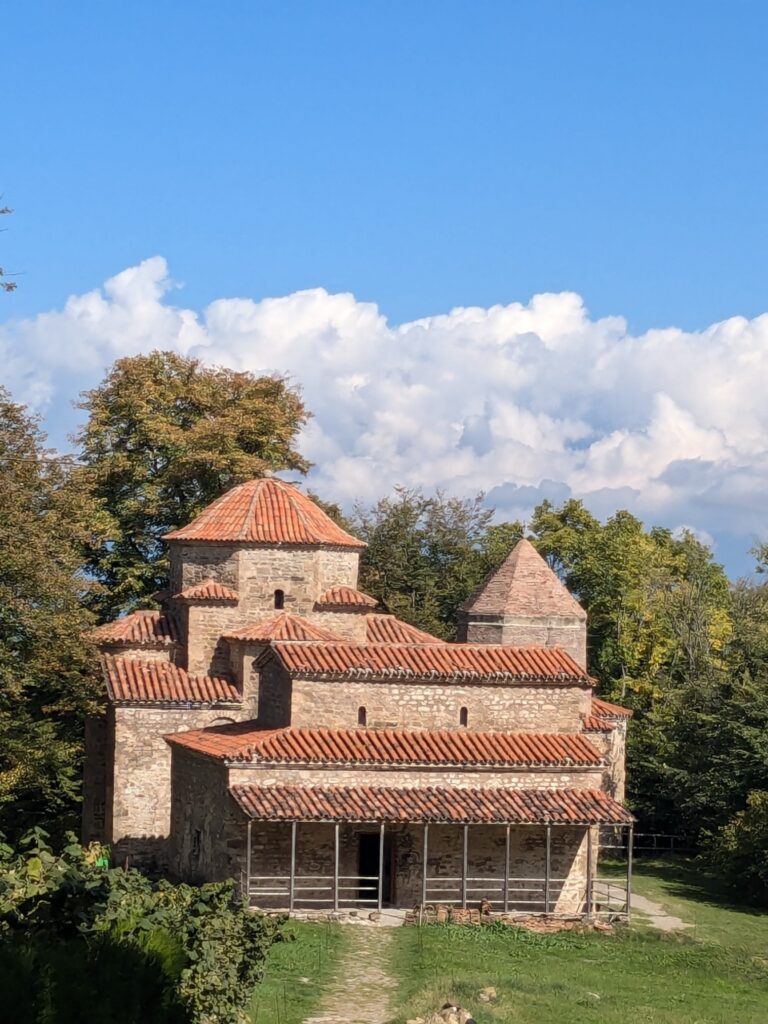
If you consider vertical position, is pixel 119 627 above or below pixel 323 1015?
above

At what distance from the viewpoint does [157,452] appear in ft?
127

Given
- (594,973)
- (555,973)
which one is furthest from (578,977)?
(594,973)

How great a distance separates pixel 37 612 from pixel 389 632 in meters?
7.93

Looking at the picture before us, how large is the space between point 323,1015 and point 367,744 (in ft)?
27.1

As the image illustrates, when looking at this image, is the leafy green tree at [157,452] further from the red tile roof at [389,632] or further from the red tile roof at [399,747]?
the red tile roof at [399,747]

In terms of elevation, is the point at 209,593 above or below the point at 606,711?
above

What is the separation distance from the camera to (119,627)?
31.3 metres

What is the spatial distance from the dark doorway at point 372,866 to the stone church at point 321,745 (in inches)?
1.6

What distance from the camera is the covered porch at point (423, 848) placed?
24.4 m

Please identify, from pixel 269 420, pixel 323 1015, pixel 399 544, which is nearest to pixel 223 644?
pixel 269 420

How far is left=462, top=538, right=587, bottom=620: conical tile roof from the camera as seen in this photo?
33188 mm

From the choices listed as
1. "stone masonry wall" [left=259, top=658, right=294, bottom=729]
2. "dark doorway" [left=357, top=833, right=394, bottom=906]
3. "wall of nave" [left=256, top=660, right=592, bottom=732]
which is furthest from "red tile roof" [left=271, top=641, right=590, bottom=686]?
"dark doorway" [left=357, top=833, right=394, bottom=906]

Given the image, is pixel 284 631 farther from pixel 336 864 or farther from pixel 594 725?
pixel 594 725

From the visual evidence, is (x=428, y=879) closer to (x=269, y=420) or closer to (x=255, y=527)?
(x=255, y=527)
